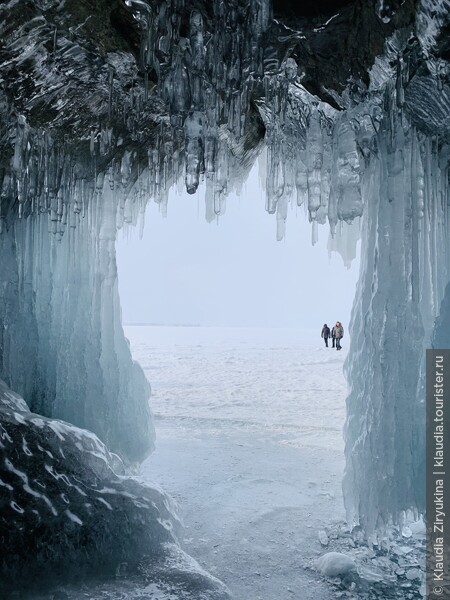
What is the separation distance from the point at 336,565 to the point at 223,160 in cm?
425

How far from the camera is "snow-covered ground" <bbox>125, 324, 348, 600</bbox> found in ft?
11.9

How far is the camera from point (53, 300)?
638cm

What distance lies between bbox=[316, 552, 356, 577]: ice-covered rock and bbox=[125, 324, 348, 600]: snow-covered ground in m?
0.10

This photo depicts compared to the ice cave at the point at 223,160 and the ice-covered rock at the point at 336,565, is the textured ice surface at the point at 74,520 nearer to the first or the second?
the ice cave at the point at 223,160

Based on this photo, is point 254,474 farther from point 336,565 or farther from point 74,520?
point 74,520

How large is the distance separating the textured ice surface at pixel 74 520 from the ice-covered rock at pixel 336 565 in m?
0.89

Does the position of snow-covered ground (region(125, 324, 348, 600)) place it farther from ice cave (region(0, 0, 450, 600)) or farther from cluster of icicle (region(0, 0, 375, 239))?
cluster of icicle (region(0, 0, 375, 239))

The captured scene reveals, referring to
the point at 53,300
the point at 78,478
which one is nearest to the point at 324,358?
the point at 53,300

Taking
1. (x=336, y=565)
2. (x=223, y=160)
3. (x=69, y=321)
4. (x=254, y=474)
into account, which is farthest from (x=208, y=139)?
(x=254, y=474)

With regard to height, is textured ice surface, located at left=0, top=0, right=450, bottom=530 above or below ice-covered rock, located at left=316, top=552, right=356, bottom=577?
above

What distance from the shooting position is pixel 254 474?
5.91 metres

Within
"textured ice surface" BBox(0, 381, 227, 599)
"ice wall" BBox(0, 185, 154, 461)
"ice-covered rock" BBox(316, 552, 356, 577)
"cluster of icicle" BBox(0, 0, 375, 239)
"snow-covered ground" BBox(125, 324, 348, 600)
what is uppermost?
"cluster of icicle" BBox(0, 0, 375, 239)

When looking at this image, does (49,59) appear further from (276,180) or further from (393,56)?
(393,56)

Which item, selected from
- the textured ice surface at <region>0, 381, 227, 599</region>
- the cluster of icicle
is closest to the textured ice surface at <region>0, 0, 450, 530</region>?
the cluster of icicle
